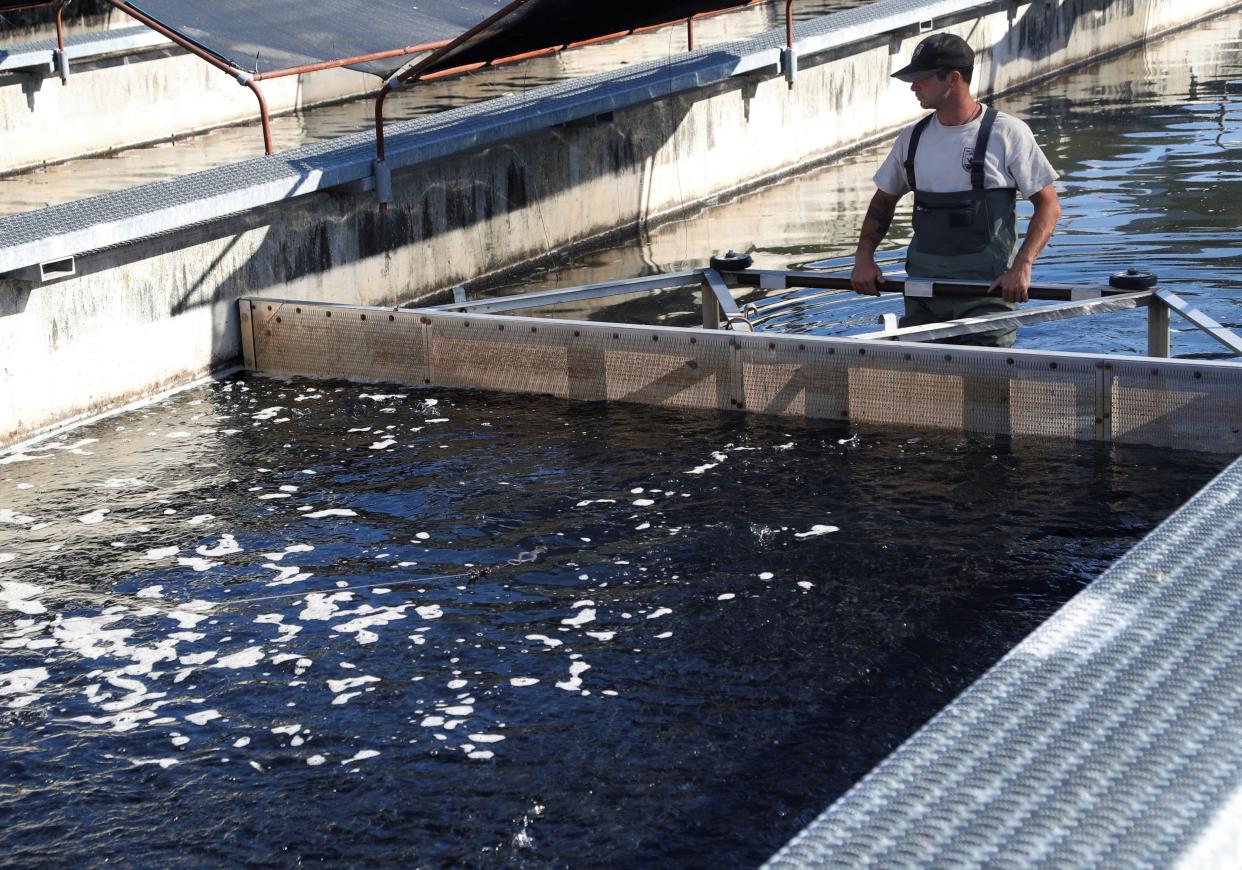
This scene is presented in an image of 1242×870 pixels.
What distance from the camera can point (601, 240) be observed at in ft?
47.5

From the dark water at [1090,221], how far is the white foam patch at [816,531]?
149 inches

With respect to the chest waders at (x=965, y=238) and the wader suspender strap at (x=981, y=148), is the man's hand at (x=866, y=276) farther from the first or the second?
the wader suspender strap at (x=981, y=148)

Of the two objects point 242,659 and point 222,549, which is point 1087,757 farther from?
point 222,549

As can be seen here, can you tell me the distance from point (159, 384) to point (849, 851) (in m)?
7.80

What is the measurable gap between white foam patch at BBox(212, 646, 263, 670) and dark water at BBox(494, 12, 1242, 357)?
19.1 ft

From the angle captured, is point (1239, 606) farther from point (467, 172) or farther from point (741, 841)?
point (467, 172)

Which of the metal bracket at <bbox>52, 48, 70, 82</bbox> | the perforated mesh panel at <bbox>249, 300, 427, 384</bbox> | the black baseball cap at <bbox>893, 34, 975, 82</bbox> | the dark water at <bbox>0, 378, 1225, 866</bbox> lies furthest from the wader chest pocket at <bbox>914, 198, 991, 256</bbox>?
the metal bracket at <bbox>52, 48, 70, 82</bbox>

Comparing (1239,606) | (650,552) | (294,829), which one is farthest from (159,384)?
(1239,606)

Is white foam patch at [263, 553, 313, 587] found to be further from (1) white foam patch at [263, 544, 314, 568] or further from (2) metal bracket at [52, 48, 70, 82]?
(2) metal bracket at [52, 48, 70, 82]

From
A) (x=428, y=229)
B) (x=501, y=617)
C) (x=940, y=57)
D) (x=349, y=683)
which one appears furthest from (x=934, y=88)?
(x=428, y=229)

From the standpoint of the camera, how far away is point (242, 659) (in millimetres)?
6043

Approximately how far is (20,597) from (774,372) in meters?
3.83

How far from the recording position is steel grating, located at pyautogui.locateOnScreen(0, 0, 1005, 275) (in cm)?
923

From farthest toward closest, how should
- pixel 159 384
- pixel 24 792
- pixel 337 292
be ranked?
pixel 337 292 < pixel 159 384 < pixel 24 792
